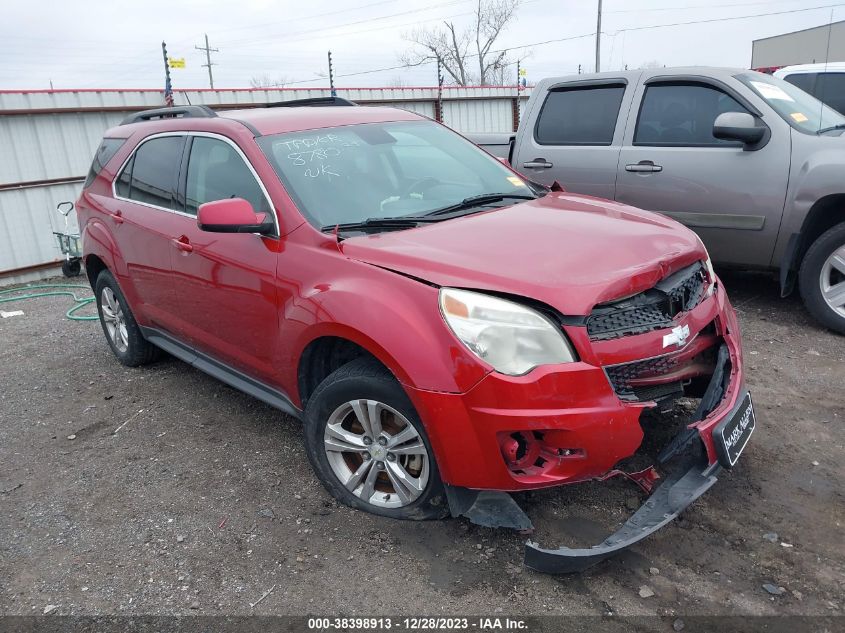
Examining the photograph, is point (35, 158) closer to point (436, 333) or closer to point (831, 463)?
point (436, 333)

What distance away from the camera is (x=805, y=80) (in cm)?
751

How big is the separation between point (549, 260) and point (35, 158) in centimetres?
890

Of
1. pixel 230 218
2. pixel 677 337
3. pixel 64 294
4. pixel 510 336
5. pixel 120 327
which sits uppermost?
pixel 230 218

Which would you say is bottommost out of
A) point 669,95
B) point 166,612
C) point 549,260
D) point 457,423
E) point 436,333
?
point 166,612

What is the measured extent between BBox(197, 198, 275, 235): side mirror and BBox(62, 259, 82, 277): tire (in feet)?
21.6

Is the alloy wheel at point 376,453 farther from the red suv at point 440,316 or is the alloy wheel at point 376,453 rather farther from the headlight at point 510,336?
the headlight at point 510,336

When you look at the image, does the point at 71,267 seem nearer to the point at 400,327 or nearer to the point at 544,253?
the point at 400,327

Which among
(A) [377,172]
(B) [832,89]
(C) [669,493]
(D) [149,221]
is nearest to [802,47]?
(B) [832,89]

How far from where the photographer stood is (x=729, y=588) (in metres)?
2.51

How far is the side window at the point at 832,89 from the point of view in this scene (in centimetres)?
730

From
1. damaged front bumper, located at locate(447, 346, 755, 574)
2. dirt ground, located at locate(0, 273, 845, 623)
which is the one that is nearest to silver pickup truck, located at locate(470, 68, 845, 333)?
dirt ground, located at locate(0, 273, 845, 623)

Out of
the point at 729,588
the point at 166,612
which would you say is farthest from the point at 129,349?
the point at 729,588

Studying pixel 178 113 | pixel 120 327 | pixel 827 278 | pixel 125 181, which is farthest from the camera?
pixel 120 327

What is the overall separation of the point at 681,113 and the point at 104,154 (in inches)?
178
